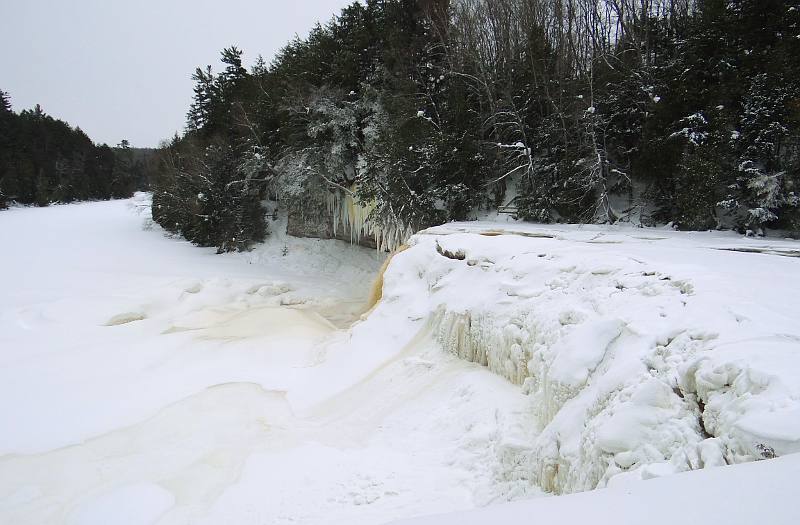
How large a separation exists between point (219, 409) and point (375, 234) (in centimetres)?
843

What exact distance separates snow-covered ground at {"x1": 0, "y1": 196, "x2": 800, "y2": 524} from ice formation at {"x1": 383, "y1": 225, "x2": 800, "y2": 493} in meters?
0.01

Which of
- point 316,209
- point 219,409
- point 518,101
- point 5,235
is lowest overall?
point 219,409

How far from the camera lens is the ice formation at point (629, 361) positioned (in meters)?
1.85

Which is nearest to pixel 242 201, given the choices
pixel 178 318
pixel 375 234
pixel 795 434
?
pixel 375 234

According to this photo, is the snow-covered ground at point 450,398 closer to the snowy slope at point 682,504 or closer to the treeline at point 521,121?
the snowy slope at point 682,504

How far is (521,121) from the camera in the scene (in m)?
10.7

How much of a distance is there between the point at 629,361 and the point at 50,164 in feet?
152

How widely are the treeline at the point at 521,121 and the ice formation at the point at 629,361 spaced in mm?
4202

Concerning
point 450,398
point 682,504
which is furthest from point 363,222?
point 682,504

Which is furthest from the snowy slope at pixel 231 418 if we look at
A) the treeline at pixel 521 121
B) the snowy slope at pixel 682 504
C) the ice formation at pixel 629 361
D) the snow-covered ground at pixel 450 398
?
the treeline at pixel 521 121

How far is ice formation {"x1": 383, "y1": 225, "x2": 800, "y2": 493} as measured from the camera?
1846mm

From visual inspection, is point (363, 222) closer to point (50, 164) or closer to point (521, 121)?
point (521, 121)

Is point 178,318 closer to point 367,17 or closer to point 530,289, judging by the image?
point 530,289

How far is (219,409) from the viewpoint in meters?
4.95
